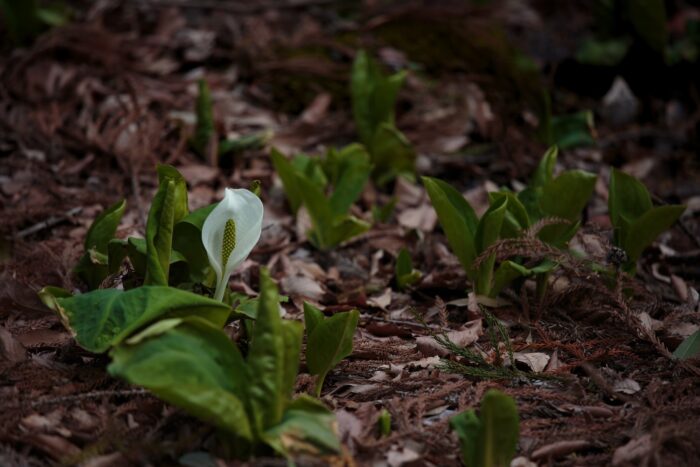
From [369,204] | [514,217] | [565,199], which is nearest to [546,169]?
[565,199]

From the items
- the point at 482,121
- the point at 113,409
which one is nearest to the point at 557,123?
the point at 482,121

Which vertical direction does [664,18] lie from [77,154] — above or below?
above

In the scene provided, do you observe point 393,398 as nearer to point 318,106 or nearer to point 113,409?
point 113,409

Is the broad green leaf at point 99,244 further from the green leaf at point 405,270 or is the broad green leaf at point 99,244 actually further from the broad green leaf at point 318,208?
the green leaf at point 405,270

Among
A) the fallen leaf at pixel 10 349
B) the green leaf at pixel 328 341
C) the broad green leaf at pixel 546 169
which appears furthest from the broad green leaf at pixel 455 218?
the fallen leaf at pixel 10 349

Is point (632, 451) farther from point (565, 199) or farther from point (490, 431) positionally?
point (565, 199)

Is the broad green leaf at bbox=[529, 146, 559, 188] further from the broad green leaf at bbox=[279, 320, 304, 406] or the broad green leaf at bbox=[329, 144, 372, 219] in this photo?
the broad green leaf at bbox=[279, 320, 304, 406]
